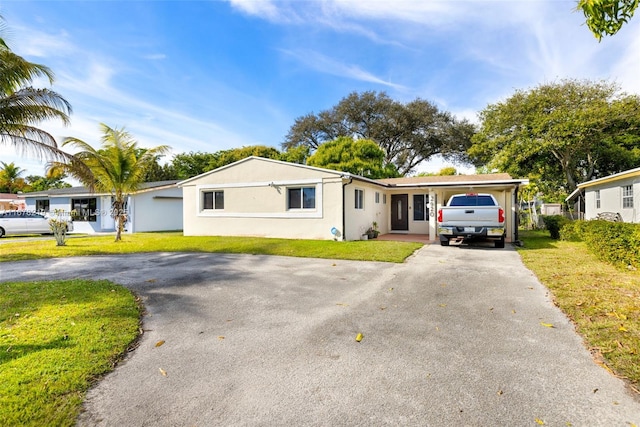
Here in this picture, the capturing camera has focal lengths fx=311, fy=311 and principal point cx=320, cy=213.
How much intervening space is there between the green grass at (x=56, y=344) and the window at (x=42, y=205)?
23948mm

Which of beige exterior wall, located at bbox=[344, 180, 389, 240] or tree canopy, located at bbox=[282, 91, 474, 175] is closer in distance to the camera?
beige exterior wall, located at bbox=[344, 180, 389, 240]

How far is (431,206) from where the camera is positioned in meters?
14.1

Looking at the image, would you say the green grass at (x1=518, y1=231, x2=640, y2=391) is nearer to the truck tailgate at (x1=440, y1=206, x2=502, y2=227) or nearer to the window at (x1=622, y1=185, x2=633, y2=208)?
the truck tailgate at (x1=440, y1=206, x2=502, y2=227)

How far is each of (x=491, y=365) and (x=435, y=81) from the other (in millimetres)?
21452

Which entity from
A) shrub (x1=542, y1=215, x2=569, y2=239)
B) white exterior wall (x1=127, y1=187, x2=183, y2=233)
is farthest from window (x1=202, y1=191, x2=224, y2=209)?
shrub (x1=542, y1=215, x2=569, y2=239)

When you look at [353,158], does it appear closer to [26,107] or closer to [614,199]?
[614,199]

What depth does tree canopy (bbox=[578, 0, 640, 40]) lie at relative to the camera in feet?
9.00

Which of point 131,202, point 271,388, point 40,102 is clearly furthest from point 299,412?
point 131,202

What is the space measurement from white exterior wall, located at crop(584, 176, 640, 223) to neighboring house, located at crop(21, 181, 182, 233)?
24.7 meters

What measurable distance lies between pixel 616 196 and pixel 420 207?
374 inches

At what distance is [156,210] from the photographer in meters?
21.9

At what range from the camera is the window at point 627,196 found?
1453cm

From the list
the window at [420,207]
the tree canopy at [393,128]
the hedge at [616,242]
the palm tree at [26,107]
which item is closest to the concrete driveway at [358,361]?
the hedge at [616,242]

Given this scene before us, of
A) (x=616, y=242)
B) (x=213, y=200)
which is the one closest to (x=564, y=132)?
(x=616, y=242)
